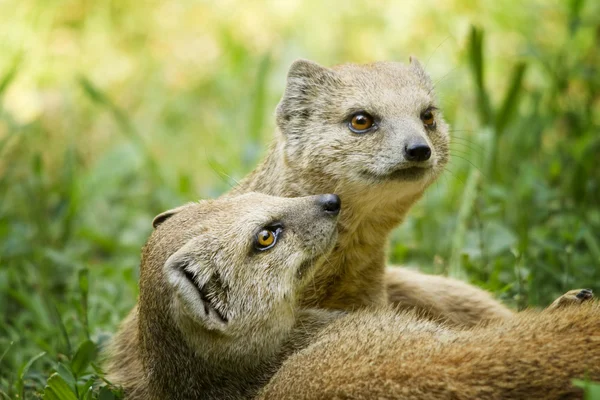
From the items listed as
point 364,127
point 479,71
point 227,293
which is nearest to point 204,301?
point 227,293

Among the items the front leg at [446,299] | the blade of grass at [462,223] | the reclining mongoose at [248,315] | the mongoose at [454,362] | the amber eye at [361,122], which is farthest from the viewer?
the blade of grass at [462,223]

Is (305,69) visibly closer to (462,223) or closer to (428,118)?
(428,118)

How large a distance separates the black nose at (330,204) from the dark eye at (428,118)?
104cm

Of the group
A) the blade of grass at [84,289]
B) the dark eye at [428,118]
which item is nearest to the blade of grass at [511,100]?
the dark eye at [428,118]

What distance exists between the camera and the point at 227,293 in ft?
14.8

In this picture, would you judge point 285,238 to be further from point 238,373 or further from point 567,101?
point 567,101

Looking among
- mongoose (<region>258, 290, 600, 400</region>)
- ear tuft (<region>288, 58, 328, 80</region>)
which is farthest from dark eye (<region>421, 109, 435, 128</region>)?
mongoose (<region>258, 290, 600, 400</region>)

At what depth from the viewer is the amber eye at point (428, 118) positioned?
5.49 meters

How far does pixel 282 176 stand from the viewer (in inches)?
215

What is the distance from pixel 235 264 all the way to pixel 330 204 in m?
0.64

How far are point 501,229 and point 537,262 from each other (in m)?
0.64

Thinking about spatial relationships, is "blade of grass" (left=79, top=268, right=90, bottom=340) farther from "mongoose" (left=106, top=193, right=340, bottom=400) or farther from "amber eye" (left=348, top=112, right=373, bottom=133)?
"amber eye" (left=348, top=112, right=373, bottom=133)

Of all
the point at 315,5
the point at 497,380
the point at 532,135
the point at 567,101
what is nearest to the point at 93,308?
the point at 497,380

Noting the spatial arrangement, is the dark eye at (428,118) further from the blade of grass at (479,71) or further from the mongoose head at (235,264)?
the blade of grass at (479,71)
